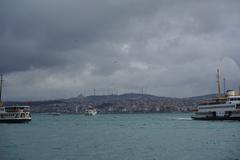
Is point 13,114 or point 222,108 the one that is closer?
point 222,108

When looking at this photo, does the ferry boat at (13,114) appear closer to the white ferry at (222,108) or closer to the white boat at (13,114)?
the white boat at (13,114)

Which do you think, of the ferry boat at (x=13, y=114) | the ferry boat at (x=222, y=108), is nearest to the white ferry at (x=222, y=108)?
the ferry boat at (x=222, y=108)

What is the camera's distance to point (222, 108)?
111875 mm

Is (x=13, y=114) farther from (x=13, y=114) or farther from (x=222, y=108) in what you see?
(x=222, y=108)

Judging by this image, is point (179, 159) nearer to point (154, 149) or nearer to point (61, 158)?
point (154, 149)

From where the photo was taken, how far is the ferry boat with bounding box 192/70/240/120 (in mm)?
108062

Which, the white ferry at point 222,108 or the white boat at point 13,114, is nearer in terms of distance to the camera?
the white ferry at point 222,108

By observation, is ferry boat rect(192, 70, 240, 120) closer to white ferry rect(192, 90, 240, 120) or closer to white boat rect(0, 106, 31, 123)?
white ferry rect(192, 90, 240, 120)

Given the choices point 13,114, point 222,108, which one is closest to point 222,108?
point 222,108

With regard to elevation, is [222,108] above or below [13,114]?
above

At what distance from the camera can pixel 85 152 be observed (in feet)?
152

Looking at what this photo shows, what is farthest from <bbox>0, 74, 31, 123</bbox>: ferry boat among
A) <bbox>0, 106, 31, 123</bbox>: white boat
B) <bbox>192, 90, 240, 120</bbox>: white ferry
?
<bbox>192, 90, 240, 120</bbox>: white ferry

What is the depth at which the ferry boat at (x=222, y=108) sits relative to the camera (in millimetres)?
108062

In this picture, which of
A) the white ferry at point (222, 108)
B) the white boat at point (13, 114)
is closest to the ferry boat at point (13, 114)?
the white boat at point (13, 114)
